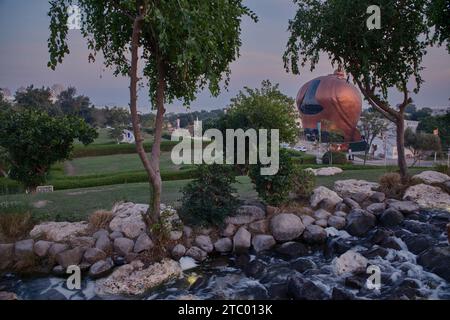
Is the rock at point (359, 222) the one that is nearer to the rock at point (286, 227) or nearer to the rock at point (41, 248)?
the rock at point (286, 227)

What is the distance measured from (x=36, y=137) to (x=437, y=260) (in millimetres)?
12048

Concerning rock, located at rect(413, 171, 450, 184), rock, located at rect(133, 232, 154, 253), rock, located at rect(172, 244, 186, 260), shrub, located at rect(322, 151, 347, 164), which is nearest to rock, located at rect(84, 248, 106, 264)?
rock, located at rect(133, 232, 154, 253)

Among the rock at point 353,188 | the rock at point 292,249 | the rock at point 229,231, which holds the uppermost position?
the rock at point 353,188

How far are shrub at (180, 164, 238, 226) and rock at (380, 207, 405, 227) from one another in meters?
3.95

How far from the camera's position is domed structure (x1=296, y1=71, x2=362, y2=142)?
48.6 m

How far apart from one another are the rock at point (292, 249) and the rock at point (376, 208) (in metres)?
2.58

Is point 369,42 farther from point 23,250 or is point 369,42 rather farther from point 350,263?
point 23,250

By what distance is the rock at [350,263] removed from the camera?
24.4 feet

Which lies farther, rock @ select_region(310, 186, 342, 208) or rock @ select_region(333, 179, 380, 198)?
rock @ select_region(333, 179, 380, 198)

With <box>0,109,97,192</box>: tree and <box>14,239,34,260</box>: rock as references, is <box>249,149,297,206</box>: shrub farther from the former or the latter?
<box>0,109,97,192</box>: tree

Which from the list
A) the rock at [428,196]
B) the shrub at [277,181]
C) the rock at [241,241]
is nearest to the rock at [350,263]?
the rock at [241,241]

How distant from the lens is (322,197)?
10.3 m

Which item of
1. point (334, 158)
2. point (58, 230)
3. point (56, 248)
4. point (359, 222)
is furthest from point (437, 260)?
point (334, 158)
